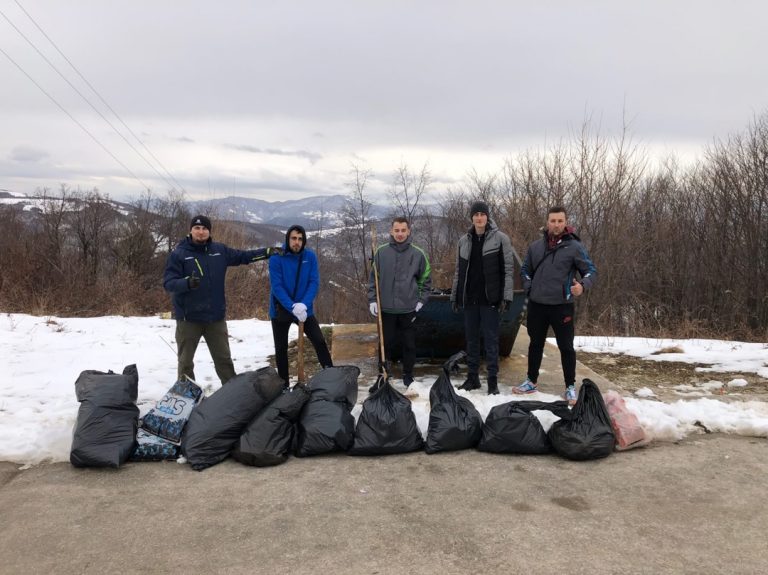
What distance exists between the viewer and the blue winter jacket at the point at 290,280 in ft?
15.7

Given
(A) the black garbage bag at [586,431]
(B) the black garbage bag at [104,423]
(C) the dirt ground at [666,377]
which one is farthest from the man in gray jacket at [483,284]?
(B) the black garbage bag at [104,423]

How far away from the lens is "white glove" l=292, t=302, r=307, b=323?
4.68 m

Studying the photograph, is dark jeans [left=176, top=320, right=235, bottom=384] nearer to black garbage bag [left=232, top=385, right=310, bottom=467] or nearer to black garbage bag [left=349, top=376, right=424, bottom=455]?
black garbage bag [left=232, top=385, right=310, bottom=467]

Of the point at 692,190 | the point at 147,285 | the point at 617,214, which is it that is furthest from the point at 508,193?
the point at 147,285

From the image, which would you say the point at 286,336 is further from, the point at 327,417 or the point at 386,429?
the point at 386,429

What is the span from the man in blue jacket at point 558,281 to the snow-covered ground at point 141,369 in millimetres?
541

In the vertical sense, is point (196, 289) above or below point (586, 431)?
above

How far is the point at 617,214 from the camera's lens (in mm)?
16719

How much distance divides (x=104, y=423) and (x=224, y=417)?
2.62 feet

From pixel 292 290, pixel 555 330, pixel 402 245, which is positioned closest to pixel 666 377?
pixel 555 330

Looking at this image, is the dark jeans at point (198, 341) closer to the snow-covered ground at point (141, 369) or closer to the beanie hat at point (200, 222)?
the snow-covered ground at point (141, 369)

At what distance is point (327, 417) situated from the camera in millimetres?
3750

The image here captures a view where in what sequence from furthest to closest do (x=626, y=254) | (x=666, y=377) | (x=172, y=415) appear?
(x=626, y=254), (x=666, y=377), (x=172, y=415)

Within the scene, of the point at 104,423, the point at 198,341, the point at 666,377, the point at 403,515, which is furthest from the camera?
the point at 666,377
